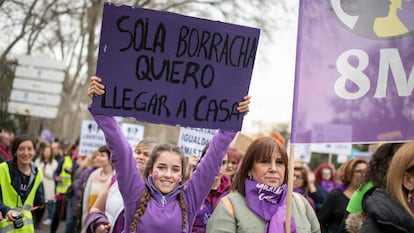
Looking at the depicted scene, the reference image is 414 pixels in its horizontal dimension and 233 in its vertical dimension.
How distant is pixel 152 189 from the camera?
11.3ft

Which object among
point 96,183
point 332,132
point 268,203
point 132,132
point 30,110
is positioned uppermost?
point 30,110

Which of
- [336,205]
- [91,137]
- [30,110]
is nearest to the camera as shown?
[336,205]

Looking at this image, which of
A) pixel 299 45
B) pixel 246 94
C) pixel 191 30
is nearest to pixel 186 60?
pixel 191 30

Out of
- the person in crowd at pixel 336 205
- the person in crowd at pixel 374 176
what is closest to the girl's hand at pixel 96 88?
the person in crowd at pixel 374 176

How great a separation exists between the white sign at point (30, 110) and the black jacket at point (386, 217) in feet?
36.6

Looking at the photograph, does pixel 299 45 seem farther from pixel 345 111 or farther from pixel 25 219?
pixel 25 219

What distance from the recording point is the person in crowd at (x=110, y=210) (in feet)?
13.3

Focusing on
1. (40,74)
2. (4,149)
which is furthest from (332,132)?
(40,74)

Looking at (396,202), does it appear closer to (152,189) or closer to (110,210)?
(152,189)

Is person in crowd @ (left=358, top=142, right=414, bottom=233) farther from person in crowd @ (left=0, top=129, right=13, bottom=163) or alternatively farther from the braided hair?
person in crowd @ (left=0, top=129, right=13, bottom=163)

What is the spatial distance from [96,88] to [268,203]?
3.96 feet

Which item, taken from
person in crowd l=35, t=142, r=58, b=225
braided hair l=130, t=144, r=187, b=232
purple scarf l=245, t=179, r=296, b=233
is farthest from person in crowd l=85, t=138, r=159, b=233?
person in crowd l=35, t=142, r=58, b=225

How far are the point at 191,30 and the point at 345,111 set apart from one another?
1061 mm

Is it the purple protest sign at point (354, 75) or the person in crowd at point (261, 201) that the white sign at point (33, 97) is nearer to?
the person in crowd at point (261, 201)
